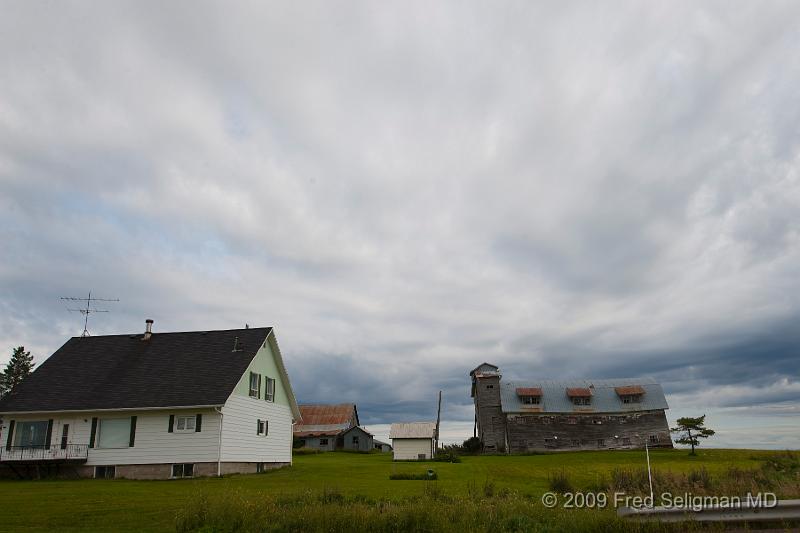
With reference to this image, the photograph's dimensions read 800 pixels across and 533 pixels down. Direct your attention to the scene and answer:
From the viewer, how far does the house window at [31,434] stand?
109ft

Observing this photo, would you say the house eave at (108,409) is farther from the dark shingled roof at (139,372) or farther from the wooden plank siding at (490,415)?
the wooden plank siding at (490,415)

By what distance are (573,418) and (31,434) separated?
51224 millimetres

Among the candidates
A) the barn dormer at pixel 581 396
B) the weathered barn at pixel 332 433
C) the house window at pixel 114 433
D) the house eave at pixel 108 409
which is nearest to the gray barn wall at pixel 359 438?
the weathered barn at pixel 332 433

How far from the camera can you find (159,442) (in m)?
31.7

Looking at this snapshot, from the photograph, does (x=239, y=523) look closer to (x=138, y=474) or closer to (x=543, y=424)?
(x=138, y=474)

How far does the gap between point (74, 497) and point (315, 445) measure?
194 feet

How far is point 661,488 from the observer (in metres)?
19.4

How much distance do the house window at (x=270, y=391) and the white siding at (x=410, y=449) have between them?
60.9ft

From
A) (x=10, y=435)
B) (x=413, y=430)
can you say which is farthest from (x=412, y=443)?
(x=10, y=435)

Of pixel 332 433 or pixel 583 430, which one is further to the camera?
pixel 332 433

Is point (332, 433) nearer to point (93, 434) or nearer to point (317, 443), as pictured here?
point (317, 443)

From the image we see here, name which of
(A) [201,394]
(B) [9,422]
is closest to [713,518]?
(A) [201,394]

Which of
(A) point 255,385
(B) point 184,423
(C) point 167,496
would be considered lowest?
(C) point 167,496

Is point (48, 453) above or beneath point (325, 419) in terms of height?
beneath
